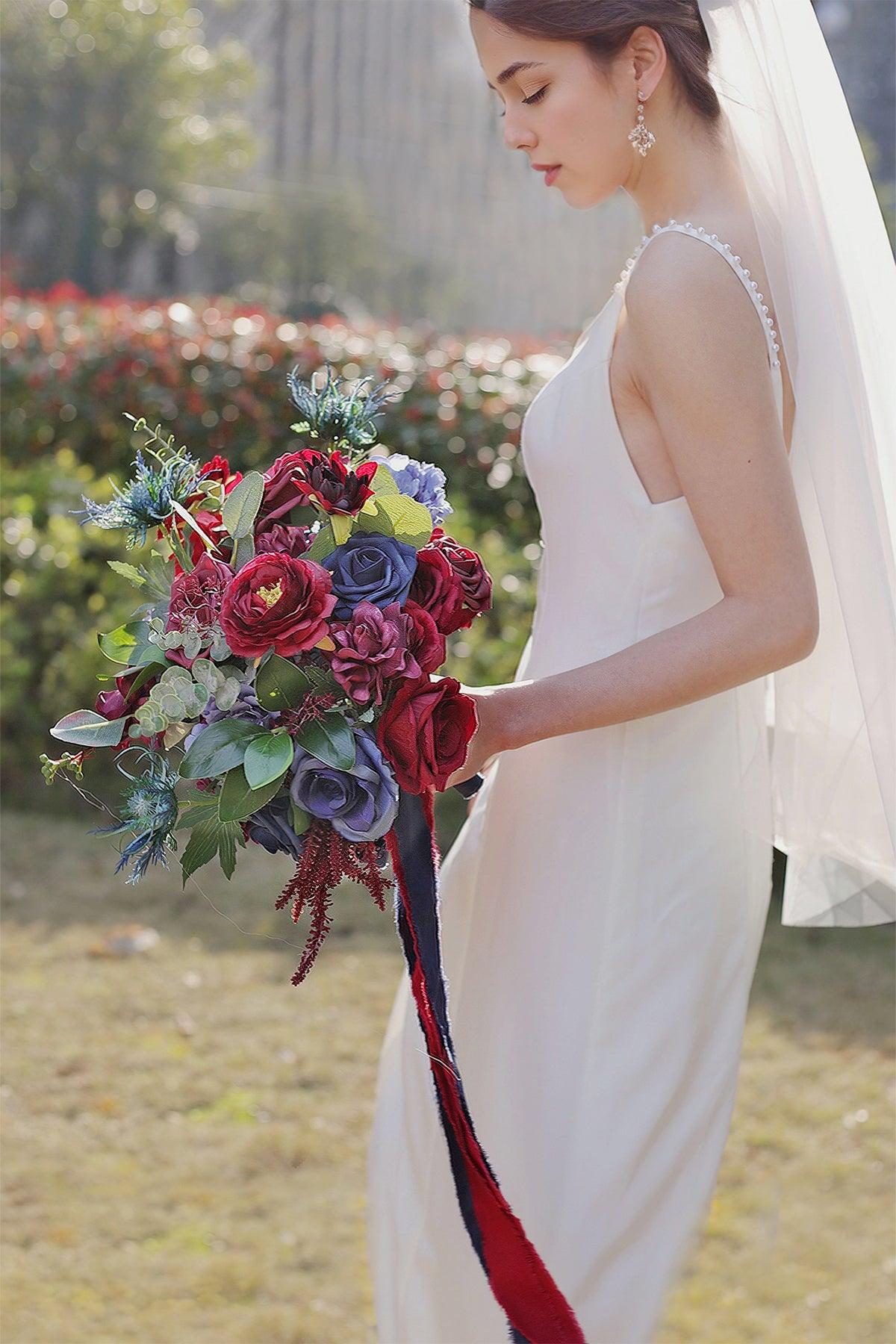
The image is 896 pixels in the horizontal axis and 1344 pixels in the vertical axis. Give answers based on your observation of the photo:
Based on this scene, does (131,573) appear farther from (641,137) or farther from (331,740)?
(641,137)

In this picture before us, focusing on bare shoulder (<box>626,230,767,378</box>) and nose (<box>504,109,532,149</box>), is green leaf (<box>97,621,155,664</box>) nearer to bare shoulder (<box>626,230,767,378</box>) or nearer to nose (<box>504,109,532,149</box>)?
bare shoulder (<box>626,230,767,378</box>)

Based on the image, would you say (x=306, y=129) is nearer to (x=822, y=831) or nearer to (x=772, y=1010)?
(x=772, y=1010)

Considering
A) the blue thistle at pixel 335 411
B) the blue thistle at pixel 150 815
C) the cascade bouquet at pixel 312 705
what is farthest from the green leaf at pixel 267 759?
the blue thistle at pixel 335 411

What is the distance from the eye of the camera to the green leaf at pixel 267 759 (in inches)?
53.3

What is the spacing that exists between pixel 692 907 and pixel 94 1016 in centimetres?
256

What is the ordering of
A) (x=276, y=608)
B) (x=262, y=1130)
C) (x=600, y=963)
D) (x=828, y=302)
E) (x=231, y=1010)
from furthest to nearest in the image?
(x=231, y=1010) → (x=262, y=1130) → (x=600, y=963) → (x=828, y=302) → (x=276, y=608)

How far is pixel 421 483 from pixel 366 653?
329 mm

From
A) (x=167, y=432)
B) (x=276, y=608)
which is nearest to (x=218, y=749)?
(x=276, y=608)

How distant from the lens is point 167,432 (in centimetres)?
662

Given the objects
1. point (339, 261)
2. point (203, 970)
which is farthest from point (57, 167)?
point (203, 970)

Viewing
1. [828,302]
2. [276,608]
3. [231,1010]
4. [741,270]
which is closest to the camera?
[276,608]

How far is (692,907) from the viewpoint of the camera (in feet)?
6.16

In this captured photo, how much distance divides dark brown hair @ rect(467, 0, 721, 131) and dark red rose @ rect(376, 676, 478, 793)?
0.81m

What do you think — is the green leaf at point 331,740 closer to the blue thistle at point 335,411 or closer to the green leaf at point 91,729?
the green leaf at point 91,729
